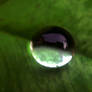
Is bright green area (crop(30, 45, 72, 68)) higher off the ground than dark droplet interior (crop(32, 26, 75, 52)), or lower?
lower

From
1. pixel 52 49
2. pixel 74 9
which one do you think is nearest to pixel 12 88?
pixel 52 49

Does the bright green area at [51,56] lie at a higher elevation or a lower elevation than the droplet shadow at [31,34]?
lower

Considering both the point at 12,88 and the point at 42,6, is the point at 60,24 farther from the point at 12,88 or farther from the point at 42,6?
the point at 12,88
